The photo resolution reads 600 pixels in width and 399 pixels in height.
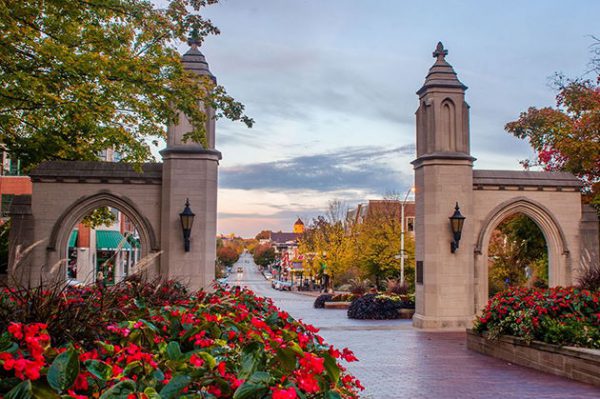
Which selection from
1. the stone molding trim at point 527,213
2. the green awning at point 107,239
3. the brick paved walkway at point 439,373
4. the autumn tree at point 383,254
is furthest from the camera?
the green awning at point 107,239

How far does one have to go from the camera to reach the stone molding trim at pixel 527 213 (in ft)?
57.4

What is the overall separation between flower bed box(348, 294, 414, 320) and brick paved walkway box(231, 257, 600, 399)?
6600 millimetres

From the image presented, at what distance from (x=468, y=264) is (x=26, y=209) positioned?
12.4m

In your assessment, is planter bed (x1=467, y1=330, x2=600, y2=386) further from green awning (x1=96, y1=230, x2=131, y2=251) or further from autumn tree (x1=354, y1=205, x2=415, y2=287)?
green awning (x1=96, y1=230, x2=131, y2=251)

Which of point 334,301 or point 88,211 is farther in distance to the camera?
point 334,301

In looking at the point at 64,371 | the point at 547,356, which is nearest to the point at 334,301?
the point at 547,356

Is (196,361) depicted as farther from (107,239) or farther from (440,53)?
(107,239)

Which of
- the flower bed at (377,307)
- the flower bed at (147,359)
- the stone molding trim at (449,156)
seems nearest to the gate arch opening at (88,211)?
the stone molding trim at (449,156)

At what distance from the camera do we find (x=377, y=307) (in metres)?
22.2

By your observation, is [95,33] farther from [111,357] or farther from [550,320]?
[550,320]

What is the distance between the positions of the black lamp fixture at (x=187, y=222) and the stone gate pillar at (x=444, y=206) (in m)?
6.77

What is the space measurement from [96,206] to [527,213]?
12.4 metres

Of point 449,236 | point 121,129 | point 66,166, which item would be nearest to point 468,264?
point 449,236

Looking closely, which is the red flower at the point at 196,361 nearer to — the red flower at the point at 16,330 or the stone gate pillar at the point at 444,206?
the red flower at the point at 16,330
